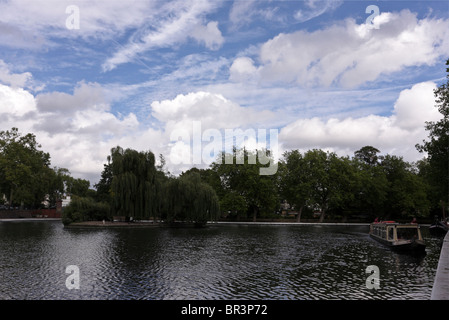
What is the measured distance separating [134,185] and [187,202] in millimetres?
7152

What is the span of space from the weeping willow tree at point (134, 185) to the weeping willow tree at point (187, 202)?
74.0 inches

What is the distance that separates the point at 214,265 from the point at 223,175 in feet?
165

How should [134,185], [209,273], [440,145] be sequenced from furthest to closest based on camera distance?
[134,185] < [440,145] < [209,273]

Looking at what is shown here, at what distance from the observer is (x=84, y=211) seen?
46.3 meters

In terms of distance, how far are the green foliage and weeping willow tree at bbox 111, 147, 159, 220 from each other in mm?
3080

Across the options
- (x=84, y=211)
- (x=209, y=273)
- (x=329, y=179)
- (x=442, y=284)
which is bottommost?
(x=209, y=273)

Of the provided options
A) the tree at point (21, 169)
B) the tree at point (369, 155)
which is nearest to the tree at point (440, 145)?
the tree at point (369, 155)

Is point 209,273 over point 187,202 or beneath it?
beneath

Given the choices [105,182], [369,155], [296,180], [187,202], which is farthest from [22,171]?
[369,155]

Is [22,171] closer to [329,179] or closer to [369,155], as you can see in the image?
[329,179]

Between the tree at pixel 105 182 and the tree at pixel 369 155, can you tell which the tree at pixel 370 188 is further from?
the tree at pixel 105 182

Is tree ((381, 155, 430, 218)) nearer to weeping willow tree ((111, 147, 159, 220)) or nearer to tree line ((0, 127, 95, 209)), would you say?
weeping willow tree ((111, 147, 159, 220))

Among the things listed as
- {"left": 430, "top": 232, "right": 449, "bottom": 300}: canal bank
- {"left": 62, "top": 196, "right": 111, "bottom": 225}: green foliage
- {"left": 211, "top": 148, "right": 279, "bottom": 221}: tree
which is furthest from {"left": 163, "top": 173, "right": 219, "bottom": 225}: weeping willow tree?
{"left": 430, "top": 232, "right": 449, "bottom": 300}: canal bank

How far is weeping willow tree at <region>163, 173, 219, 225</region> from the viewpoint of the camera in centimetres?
4616
